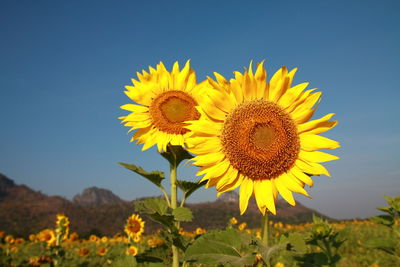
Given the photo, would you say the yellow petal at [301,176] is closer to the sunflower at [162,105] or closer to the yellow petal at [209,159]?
the yellow petal at [209,159]

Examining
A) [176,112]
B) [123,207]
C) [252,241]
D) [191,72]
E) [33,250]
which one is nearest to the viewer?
[252,241]

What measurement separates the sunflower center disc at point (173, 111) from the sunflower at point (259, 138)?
0.88m

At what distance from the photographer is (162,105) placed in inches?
158

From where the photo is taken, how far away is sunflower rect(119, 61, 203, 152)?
3.78m

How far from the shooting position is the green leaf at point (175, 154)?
358 centimetres

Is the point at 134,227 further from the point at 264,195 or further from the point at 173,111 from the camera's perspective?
the point at 264,195

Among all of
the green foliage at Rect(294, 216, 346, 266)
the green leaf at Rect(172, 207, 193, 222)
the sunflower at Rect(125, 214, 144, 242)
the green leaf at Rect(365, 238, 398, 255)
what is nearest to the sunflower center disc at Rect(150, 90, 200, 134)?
the green leaf at Rect(172, 207, 193, 222)

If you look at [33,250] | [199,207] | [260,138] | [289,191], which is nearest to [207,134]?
[260,138]

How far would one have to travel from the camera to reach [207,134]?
2.87 metres

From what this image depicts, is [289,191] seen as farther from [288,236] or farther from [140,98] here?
[140,98]

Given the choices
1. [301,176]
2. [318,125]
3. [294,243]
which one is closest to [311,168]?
[301,176]

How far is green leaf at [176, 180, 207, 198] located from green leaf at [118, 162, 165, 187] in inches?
8.6

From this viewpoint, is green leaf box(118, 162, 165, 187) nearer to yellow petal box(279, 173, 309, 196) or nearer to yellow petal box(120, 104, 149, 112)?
yellow petal box(120, 104, 149, 112)

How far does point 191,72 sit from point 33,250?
7.86m
